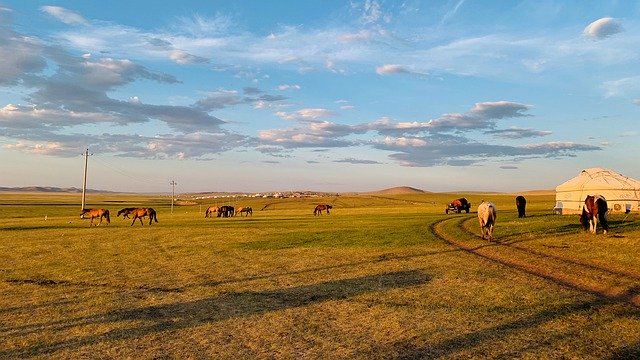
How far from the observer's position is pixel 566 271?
16859mm

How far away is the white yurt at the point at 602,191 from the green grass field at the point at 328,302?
1194 inches

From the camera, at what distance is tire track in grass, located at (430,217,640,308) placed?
13.5 metres

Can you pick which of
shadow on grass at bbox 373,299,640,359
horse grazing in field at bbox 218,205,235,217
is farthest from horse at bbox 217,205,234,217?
shadow on grass at bbox 373,299,640,359

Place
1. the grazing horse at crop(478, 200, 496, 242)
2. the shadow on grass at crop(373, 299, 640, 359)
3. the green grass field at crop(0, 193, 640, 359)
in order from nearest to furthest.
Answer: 1. the shadow on grass at crop(373, 299, 640, 359)
2. the green grass field at crop(0, 193, 640, 359)
3. the grazing horse at crop(478, 200, 496, 242)

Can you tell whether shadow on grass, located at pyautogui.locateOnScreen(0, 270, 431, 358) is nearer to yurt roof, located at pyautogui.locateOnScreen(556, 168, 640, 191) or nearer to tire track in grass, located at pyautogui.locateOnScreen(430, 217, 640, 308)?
tire track in grass, located at pyautogui.locateOnScreen(430, 217, 640, 308)

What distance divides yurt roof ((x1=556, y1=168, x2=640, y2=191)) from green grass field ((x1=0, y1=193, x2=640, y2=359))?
3068 centimetres

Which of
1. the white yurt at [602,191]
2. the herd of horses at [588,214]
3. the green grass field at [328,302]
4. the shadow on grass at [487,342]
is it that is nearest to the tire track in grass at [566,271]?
the green grass field at [328,302]

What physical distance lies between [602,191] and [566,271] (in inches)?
1627

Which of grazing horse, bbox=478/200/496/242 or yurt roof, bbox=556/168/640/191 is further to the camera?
yurt roof, bbox=556/168/640/191

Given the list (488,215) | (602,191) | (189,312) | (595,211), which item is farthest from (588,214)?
(189,312)

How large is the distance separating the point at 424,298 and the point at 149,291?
8.48 m

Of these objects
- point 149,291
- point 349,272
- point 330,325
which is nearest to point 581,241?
point 349,272

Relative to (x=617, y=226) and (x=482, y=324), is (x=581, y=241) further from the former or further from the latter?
(x=482, y=324)

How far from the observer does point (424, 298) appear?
42.5 ft
